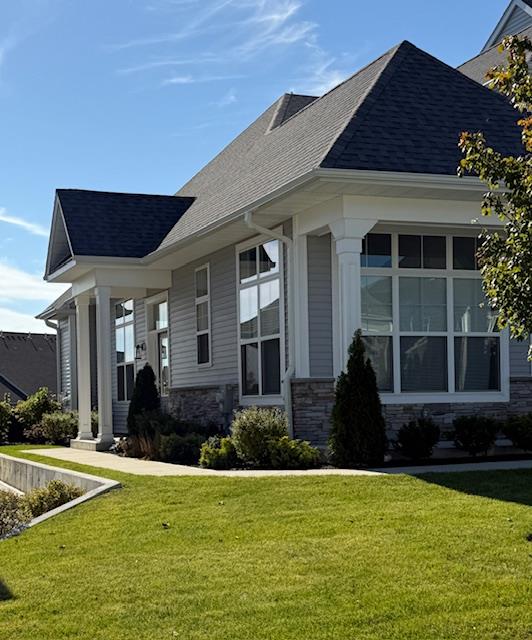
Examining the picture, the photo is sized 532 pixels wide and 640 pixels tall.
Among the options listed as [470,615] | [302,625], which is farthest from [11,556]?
[470,615]

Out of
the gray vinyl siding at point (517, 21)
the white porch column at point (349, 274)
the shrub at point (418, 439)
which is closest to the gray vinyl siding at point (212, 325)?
the white porch column at point (349, 274)

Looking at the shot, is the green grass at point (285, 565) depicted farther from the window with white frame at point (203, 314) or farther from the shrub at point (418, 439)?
the window with white frame at point (203, 314)

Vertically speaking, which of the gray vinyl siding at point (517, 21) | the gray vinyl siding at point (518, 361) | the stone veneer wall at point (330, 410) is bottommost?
the stone veneer wall at point (330, 410)

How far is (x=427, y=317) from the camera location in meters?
14.8

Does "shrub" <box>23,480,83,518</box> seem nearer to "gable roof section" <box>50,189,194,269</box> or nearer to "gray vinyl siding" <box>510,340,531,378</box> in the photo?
"gray vinyl siding" <box>510,340,531,378</box>

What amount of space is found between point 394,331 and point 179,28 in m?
5.40

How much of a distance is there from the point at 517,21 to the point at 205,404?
1232 centimetres

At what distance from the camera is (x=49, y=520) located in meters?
9.96

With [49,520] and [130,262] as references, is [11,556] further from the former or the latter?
[130,262]

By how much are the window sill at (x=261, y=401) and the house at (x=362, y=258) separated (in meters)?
0.04

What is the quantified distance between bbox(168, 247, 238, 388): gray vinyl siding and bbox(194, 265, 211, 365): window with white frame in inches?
5.7

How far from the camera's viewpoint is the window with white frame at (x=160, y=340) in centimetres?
2197

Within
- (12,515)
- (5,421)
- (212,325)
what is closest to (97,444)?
(212,325)

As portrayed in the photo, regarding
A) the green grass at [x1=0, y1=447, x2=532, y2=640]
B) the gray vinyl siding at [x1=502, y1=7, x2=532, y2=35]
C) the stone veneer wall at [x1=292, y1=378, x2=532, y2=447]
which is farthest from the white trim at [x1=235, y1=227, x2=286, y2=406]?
the gray vinyl siding at [x1=502, y1=7, x2=532, y2=35]
